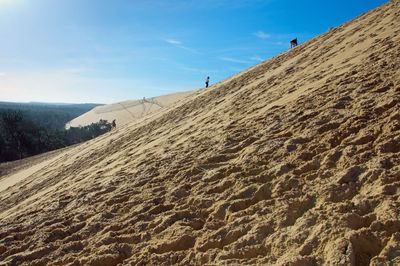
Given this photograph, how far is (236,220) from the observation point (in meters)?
2.32

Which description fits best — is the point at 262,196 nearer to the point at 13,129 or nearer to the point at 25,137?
the point at 13,129

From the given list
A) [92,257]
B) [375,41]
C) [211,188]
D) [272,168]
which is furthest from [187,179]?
[375,41]

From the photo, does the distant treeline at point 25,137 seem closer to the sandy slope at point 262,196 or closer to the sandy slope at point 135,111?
the sandy slope at point 135,111

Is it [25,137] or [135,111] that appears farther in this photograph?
[135,111]

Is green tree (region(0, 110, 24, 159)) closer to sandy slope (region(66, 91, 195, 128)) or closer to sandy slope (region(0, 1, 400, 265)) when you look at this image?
sandy slope (region(66, 91, 195, 128))

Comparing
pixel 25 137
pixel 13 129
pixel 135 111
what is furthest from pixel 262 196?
pixel 135 111

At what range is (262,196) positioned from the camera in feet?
8.30

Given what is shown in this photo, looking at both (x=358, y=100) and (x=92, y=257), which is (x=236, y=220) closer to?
(x=92, y=257)

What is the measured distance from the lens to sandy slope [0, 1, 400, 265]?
1912 mm

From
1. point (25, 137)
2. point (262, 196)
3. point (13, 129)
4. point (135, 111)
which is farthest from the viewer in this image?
point (135, 111)

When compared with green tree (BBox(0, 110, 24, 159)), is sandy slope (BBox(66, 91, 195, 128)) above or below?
above

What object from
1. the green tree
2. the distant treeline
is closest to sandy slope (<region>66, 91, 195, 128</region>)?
the distant treeline

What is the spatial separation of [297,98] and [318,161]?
6.44 feet

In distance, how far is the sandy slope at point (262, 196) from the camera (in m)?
1.91
